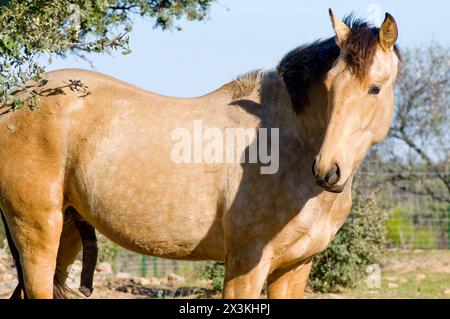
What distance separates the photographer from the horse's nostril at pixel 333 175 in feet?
11.5

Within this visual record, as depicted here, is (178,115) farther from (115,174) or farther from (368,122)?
(368,122)

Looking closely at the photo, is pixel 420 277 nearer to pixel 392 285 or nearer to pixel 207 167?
pixel 392 285

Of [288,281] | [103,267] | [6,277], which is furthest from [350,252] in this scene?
[288,281]

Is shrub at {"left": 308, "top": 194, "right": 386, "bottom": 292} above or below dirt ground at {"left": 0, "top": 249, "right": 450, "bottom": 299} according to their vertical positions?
above

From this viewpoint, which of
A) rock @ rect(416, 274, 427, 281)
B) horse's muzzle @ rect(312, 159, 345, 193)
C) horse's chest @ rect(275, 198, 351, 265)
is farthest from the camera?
rock @ rect(416, 274, 427, 281)

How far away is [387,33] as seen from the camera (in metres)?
3.71

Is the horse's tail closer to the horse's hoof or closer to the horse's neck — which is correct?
the horse's hoof

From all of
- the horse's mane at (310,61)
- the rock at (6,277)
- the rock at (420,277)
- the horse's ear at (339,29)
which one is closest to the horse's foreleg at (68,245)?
the horse's mane at (310,61)

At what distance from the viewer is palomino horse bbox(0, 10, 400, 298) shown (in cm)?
377

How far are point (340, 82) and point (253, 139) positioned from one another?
29.6 inches

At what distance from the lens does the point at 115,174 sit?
444 centimetres

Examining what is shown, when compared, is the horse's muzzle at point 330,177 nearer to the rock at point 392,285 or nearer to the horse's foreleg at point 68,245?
the horse's foreleg at point 68,245

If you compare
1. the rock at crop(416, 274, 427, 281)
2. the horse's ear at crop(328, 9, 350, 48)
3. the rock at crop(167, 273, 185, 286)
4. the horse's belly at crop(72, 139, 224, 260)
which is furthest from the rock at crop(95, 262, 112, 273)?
the horse's ear at crop(328, 9, 350, 48)

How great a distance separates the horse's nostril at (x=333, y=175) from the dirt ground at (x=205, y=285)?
506 centimetres
